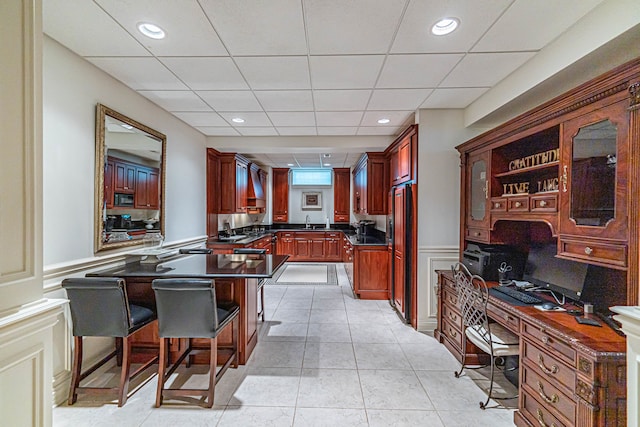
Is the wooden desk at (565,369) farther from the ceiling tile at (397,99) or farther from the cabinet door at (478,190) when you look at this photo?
the ceiling tile at (397,99)

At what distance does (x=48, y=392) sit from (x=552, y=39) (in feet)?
11.8

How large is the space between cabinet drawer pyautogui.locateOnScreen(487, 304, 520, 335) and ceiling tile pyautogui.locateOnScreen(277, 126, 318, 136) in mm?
3389

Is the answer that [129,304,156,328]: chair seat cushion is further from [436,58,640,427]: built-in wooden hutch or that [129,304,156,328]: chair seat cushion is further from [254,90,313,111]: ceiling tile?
[436,58,640,427]: built-in wooden hutch

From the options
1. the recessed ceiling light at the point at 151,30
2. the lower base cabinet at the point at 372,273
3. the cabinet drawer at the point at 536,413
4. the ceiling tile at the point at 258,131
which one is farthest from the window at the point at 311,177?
the cabinet drawer at the point at 536,413

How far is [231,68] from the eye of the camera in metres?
2.64

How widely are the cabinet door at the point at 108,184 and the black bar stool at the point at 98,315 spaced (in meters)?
0.91

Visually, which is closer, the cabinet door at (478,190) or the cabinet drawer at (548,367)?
the cabinet drawer at (548,367)

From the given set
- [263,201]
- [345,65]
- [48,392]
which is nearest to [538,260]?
[345,65]

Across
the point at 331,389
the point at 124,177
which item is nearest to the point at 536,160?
the point at 331,389

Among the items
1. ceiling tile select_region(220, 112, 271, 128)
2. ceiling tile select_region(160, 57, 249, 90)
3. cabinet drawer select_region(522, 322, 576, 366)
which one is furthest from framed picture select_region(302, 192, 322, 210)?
cabinet drawer select_region(522, 322, 576, 366)

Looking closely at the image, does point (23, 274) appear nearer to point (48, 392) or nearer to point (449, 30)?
point (48, 392)

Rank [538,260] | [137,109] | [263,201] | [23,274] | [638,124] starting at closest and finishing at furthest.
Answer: [23,274] < [638,124] < [538,260] < [137,109] < [263,201]

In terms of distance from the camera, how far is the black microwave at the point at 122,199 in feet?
9.68

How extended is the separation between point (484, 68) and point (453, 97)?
678mm
